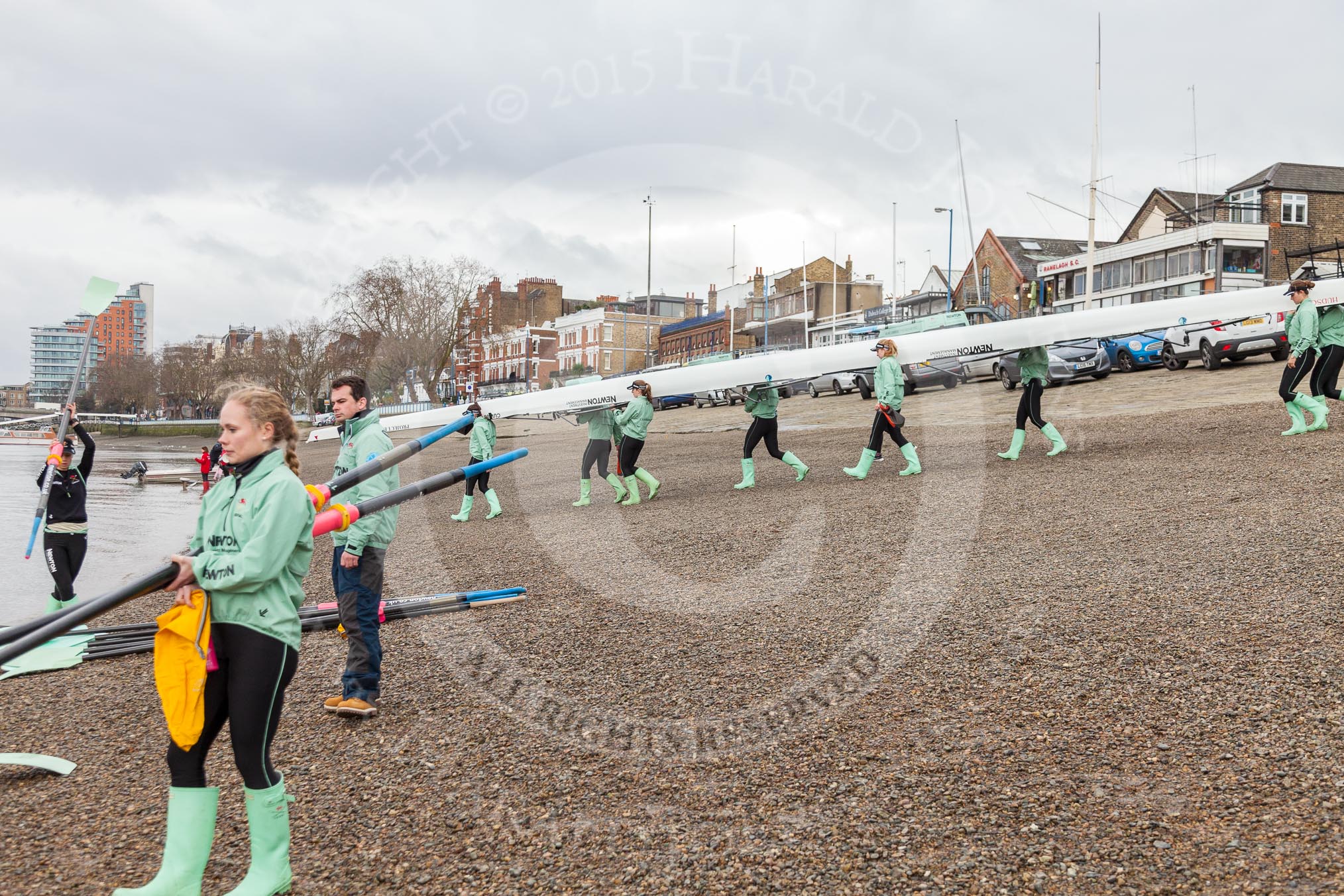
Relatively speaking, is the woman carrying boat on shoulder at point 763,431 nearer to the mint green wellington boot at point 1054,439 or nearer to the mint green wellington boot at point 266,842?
the mint green wellington boot at point 1054,439

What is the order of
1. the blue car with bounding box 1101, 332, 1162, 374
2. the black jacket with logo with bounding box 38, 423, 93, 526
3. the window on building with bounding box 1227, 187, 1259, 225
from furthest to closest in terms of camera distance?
the window on building with bounding box 1227, 187, 1259, 225 < the blue car with bounding box 1101, 332, 1162, 374 < the black jacket with logo with bounding box 38, 423, 93, 526

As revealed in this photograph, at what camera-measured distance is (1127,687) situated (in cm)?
535

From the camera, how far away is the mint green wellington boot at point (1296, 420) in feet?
45.0

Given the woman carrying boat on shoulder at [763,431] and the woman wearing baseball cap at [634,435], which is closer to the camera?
Answer: the woman wearing baseball cap at [634,435]

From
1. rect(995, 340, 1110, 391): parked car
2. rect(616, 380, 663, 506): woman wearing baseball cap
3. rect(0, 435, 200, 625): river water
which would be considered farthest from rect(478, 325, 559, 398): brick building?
rect(616, 380, 663, 506): woman wearing baseball cap

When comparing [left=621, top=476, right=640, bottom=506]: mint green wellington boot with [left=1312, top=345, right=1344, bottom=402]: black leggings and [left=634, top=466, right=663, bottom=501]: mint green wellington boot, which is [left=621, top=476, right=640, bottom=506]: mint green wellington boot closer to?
[left=634, top=466, right=663, bottom=501]: mint green wellington boot

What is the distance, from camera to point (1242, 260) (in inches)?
1938

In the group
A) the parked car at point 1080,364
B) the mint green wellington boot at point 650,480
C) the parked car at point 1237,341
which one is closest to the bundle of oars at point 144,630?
the mint green wellington boot at point 650,480

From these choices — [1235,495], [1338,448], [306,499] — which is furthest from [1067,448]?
[306,499]

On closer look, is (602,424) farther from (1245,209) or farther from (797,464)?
(1245,209)

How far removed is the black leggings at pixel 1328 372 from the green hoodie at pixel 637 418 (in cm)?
936

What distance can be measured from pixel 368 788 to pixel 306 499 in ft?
6.21

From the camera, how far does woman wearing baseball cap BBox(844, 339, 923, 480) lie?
14.8 meters

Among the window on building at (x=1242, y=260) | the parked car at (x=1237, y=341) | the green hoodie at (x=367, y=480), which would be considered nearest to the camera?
the green hoodie at (x=367, y=480)
